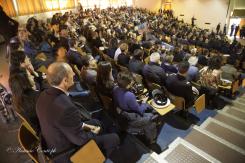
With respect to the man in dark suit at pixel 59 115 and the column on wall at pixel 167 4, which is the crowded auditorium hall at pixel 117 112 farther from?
the column on wall at pixel 167 4

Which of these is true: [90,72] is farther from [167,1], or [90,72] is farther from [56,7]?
[167,1]

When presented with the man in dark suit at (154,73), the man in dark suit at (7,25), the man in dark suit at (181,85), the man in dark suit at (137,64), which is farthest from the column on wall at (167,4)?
the man in dark suit at (181,85)

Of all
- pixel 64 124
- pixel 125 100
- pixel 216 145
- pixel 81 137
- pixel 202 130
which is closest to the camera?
pixel 64 124

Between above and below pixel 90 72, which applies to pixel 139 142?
below

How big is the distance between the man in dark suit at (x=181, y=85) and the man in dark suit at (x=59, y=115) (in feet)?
6.22

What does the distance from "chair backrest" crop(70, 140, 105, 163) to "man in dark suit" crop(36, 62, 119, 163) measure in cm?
6

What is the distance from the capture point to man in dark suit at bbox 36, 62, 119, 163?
5.60ft

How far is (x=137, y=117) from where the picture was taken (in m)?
2.54

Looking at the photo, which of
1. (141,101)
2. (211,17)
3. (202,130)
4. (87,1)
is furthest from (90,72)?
(87,1)

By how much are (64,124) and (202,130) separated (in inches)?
96.0

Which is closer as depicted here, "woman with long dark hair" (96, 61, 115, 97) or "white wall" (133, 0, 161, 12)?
"woman with long dark hair" (96, 61, 115, 97)

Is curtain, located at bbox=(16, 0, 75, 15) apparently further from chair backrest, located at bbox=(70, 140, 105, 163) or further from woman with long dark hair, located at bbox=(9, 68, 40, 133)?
chair backrest, located at bbox=(70, 140, 105, 163)

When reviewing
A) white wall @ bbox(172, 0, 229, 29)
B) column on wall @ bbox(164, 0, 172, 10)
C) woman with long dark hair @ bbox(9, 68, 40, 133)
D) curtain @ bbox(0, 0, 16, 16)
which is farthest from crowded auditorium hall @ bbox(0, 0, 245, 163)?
column on wall @ bbox(164, 0, 172, 10)

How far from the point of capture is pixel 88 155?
191 cm
